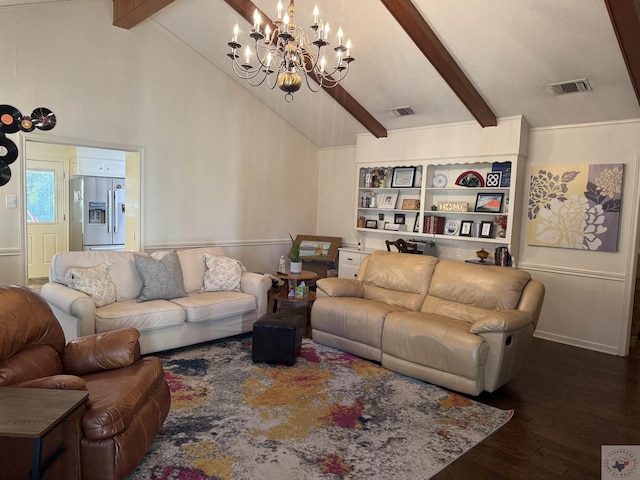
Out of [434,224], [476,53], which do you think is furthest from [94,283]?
[476,53]

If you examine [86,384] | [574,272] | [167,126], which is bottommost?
[86,384]

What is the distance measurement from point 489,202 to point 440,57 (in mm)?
1895

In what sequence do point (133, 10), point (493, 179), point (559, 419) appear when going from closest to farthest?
point (559, 419) < point (133, 10) < point (493, 179)

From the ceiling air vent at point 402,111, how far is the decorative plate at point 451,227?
1.50 metres

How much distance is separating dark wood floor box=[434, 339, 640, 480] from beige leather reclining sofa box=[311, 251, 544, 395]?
32cm

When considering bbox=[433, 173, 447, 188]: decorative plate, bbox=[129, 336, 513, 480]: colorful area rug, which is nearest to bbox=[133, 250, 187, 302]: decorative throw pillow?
bbox=[129, 336, 513, 480]: colorful area rug

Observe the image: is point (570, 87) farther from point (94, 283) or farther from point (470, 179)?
point (94, 283)

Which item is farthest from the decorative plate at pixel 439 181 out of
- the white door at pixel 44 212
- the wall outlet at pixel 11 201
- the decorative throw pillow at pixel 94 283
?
the white door at pixel 44 212

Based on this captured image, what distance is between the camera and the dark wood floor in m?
2.42

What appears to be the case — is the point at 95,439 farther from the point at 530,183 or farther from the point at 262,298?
the point at 530,183

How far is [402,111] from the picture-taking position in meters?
5.48

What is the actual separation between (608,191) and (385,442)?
3622mm

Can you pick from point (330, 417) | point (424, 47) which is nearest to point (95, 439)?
point (330, 417)

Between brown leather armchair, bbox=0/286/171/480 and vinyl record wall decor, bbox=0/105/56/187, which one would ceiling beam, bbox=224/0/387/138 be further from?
brown leather armchair, bbox=0/286/171/480
